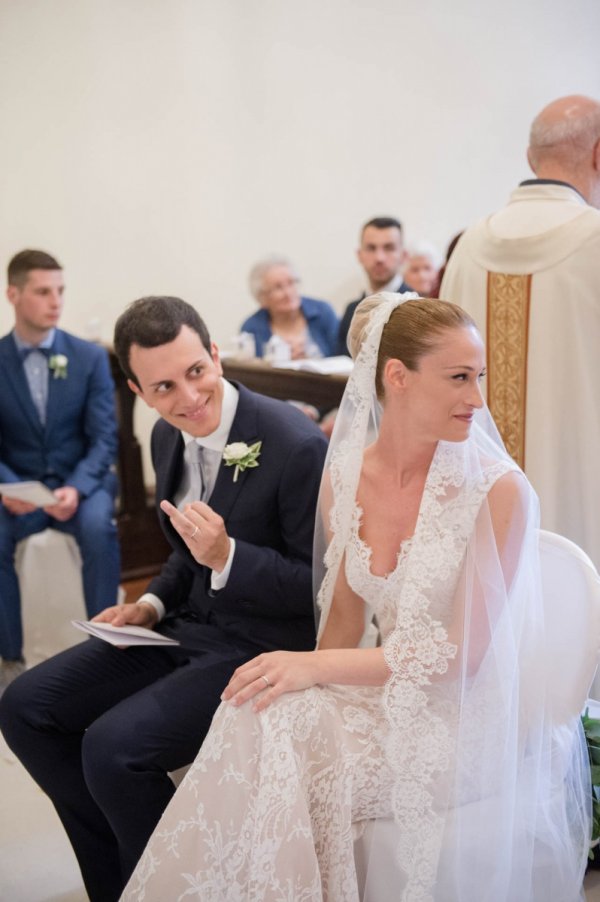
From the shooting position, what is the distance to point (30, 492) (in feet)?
13.6

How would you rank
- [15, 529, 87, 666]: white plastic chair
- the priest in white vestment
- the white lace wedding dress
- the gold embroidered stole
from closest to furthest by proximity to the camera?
1. the white lace wedding dress
2. the priest in white vestment
3. the gold embroidered stole
4. [15, 529, 87, 666]: white plastic chair

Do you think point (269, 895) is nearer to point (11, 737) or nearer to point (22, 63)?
point (11, 737)

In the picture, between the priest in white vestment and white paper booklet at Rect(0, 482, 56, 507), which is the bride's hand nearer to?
the priest in white vestment

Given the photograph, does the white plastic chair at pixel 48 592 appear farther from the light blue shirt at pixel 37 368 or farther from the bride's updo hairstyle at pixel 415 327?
the bride's updo hairstyle at pixel 415 327

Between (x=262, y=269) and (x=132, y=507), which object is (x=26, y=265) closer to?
(x=132, y=507)

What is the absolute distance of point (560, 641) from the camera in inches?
82.4

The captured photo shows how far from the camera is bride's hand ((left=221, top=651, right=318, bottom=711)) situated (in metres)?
1.98

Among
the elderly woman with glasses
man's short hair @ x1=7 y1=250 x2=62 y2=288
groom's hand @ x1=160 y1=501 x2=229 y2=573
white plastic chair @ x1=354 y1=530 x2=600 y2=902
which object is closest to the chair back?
white plastic chair @ x1=354 y1=530 x2=600 y2=902

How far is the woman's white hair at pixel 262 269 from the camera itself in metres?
5.88

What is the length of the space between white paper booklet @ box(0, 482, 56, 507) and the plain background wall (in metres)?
1.69

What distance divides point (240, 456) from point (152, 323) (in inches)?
15.1

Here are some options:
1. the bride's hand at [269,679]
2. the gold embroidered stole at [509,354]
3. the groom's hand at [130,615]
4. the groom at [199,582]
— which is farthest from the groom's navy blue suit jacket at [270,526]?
the gold embroidered stole at [509,354]

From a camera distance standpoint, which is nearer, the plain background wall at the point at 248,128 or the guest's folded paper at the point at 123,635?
the guest's folded paper at the point at 123,635

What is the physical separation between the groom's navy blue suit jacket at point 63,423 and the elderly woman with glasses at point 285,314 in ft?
4.86
